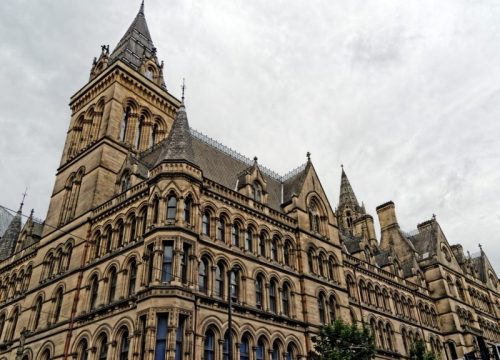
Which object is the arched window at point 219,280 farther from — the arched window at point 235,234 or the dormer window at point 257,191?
the dormer window at point 257,191

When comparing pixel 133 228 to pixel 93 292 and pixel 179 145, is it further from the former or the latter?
pixel 179 145

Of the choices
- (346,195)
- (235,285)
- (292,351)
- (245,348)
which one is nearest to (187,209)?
(235,285)

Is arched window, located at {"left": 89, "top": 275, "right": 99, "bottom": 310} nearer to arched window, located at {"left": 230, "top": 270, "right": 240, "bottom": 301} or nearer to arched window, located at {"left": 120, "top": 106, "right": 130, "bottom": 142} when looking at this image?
arched window, located at {"left": 230, "top": 270, "right": 240, "bottom": 301}

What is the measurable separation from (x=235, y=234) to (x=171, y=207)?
5.33 metres

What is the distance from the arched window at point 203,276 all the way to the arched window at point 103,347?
6.23 m

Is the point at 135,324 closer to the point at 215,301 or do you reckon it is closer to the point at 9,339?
the point at 215,301

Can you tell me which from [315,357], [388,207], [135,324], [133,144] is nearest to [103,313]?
[135,324]

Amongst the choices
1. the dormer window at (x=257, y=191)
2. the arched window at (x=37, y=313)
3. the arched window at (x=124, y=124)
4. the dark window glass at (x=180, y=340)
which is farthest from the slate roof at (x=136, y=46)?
the dark window glass at (x=180, y=340)

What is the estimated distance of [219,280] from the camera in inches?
1089

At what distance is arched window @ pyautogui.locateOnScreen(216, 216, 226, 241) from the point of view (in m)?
29.2

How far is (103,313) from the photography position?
27.0 meters

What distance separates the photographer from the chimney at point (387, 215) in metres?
57.6

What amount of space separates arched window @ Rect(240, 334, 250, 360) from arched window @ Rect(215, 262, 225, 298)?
286cm

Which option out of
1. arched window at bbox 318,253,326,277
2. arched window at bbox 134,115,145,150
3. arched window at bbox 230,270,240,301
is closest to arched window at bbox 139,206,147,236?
arched window at bbox 230,270,240,301
